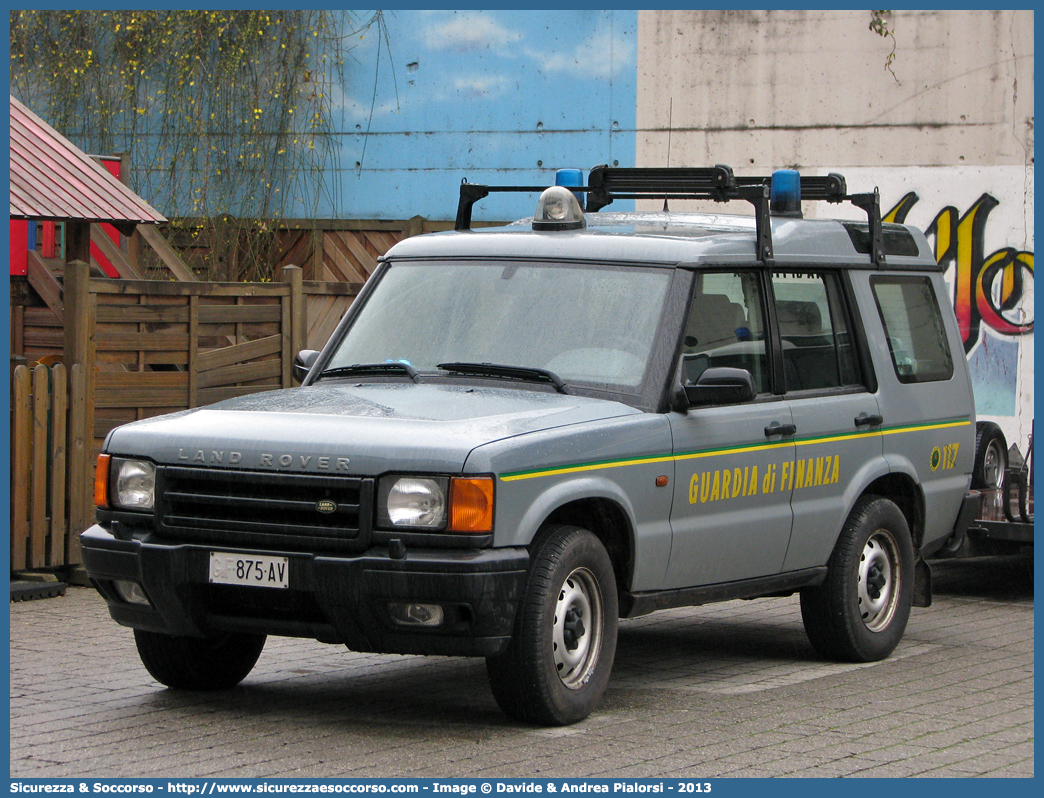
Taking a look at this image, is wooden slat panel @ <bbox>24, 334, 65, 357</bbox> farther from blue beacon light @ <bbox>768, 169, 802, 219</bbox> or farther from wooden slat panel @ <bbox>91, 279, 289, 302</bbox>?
blue beacon light @ <bbox>768, 169, 802, 219</bbox>

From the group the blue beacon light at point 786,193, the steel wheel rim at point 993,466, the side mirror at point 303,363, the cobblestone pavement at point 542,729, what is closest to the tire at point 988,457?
the steel wheel rim at point 993,466

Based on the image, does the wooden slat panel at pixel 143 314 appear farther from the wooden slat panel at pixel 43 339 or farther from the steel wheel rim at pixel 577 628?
the steel wheel rim at pixel 577 628

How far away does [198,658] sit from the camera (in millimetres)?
6969

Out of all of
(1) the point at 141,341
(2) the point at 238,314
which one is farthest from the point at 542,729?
(2) the point at 238,314

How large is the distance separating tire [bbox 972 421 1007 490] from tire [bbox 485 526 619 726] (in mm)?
3703

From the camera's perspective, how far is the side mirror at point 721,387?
6676 millimetres

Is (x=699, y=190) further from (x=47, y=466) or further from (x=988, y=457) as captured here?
(x=47, y=466)

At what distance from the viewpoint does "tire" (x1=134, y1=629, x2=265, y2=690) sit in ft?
22.6

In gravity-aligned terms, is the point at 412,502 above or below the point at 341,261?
below

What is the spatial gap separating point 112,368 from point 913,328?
5219 millimetres

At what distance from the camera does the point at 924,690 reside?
24.5 feet

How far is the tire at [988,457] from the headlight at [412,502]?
456 cm

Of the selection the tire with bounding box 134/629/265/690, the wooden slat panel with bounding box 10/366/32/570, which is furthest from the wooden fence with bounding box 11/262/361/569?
the tire with bounding box 134/629/265/690

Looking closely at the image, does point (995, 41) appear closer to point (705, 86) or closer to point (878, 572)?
point (705, 86)
